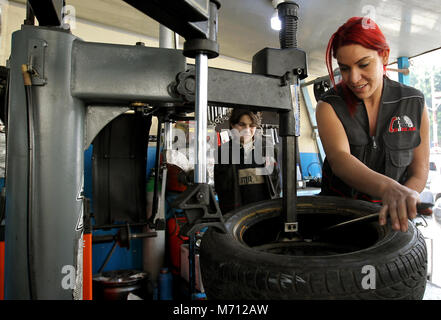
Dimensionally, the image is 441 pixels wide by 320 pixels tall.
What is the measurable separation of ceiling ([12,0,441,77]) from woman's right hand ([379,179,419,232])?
1.86 metres

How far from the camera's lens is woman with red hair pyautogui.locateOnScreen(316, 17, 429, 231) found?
2.88 feet

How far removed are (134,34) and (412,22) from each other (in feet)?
7.82

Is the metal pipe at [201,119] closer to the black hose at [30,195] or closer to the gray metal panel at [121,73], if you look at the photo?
the gray metal panel at [121,73]

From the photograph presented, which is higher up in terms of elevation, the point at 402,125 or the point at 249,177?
the point at 402,125

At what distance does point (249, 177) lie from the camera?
1939 mm

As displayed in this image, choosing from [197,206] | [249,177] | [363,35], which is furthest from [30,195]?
[249,177]

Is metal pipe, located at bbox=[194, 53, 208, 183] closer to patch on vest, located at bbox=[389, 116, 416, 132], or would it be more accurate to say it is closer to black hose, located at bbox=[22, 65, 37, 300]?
black hose, located at bbox=[22, 65, 37, 300]

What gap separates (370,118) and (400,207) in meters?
0.49

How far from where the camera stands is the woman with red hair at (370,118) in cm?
88

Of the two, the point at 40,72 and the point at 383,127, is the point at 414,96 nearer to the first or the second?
the point at 383,127

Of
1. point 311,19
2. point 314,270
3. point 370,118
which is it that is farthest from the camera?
point 311,19

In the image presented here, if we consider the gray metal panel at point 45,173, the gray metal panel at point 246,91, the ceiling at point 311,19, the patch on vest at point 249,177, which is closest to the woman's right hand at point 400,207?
the gray metal panel at point 246,91

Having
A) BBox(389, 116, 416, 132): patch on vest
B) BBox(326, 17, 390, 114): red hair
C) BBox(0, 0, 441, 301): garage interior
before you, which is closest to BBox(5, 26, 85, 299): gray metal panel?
BBox(0, 0, 441, 301): garage interior

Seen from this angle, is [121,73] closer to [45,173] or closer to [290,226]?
[45,173]
